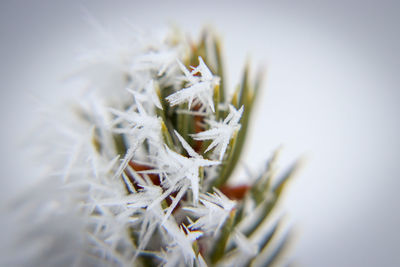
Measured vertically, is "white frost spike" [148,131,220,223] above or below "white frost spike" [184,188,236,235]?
above

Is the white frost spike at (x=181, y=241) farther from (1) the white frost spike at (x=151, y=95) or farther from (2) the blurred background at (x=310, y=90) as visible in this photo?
(2) the blurred background at (x=310, y=90)

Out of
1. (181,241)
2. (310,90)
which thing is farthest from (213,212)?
(310,90)

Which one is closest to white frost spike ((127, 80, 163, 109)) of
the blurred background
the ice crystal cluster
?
the ice crystal cluster

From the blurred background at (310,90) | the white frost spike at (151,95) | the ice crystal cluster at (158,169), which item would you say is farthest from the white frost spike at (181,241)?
the blurred background at (310,90)

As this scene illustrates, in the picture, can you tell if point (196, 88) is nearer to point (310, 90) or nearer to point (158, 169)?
point (158, 169)

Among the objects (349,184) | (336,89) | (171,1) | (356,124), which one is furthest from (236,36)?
(349,184)

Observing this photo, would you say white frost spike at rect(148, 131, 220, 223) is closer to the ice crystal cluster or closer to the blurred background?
the ice crystal cluster

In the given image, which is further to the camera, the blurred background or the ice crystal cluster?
the blurred background
